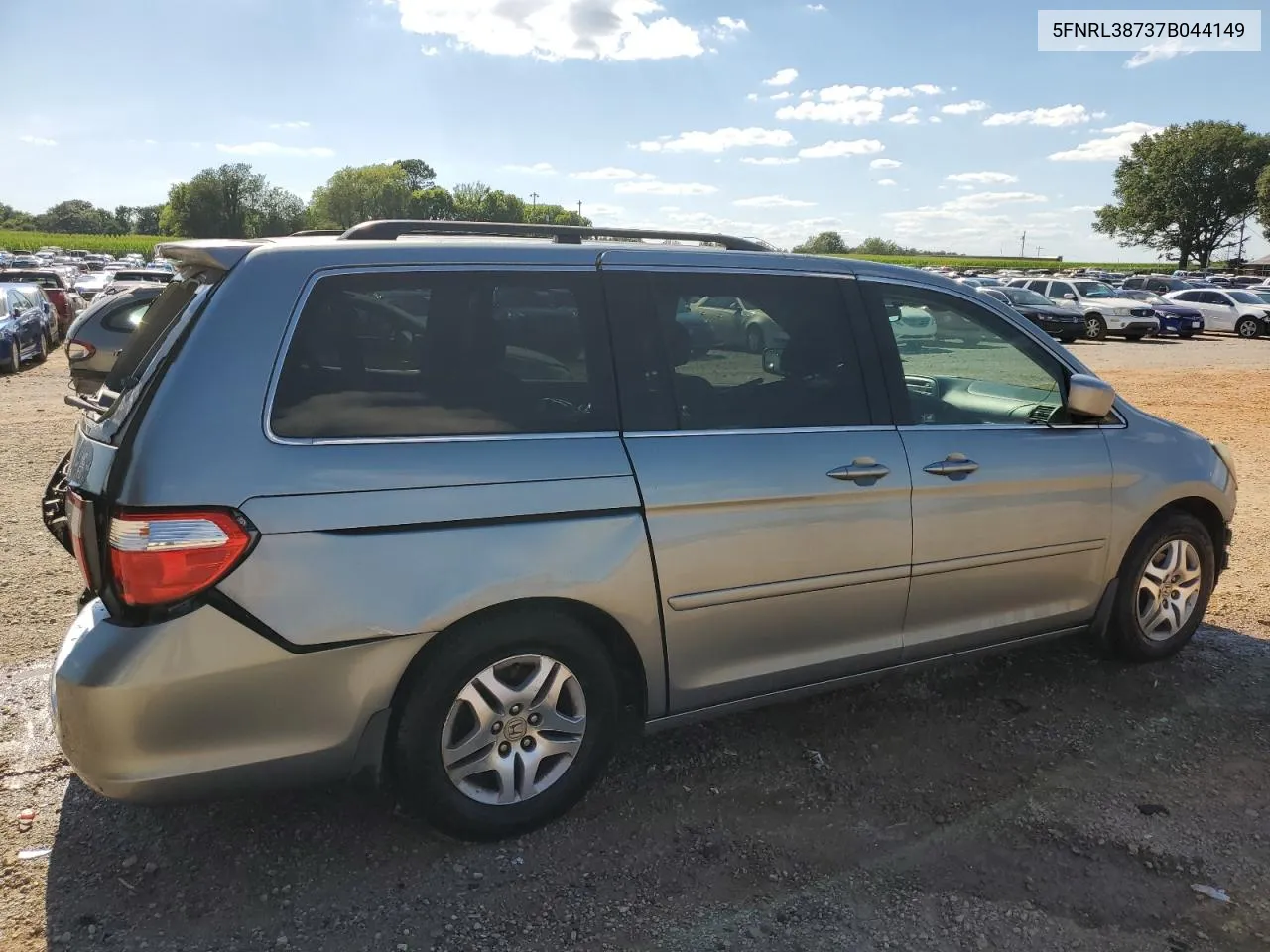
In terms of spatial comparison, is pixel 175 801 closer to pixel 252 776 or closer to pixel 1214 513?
pixel 252 776

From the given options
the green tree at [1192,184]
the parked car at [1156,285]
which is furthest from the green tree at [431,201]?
the parked car at [1156,285]

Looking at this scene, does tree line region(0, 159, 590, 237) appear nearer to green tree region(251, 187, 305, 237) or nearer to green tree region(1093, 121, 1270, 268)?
green tree region(251, 187, 305, 237)

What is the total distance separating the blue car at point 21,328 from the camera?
15.6 metres

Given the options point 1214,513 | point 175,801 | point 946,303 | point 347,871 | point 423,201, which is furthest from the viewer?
point 423,201

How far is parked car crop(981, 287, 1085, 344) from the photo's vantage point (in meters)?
26.7

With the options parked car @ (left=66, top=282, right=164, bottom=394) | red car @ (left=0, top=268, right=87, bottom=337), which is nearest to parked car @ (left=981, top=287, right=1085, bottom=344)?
parked car @ (left=66, top=282, right=164, bottom=394)

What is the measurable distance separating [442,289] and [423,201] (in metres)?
146

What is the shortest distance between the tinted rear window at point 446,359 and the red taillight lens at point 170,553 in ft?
0.99

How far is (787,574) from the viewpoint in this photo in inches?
125

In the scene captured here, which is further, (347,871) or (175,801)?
(347,871)

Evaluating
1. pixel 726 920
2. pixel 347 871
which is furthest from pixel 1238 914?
pixel 347 871

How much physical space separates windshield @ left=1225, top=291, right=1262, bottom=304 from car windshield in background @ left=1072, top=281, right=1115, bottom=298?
12.4ft

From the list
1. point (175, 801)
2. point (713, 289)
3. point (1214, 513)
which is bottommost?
point (175, 801)

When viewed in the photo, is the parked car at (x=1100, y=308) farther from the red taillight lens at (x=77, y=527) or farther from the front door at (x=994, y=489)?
the red taillight lens at (x=77, y=527)
